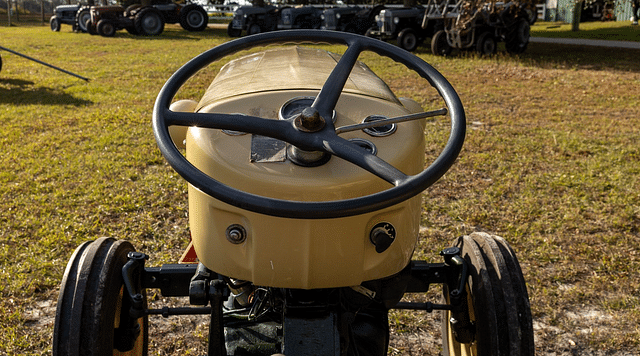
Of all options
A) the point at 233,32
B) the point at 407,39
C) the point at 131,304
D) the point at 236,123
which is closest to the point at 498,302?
the point at 236,123

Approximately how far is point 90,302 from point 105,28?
18.9m

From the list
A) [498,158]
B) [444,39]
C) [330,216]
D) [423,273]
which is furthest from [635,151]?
[444,39]

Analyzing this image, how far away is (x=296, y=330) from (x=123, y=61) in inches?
448

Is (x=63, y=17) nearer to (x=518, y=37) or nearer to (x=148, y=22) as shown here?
(x=148, y=22)

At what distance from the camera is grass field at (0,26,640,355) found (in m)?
2.73

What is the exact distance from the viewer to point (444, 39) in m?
12.6

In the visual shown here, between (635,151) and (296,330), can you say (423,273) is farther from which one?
(635,151)

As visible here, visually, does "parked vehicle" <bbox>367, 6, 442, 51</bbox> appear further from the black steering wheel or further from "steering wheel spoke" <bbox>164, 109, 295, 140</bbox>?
"steering wheel spoke" <bbox>164, 109, 295, 140</bbox>

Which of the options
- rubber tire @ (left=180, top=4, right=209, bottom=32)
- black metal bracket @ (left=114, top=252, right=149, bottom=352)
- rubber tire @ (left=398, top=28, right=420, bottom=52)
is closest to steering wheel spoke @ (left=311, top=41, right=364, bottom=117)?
Result: black metal bracket @ (left=114, top=252, right=149, bottom=352)

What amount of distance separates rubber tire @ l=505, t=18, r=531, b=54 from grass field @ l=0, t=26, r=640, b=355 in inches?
163

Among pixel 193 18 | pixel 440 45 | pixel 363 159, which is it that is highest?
pixel 193 18

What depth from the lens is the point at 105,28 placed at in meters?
18.9

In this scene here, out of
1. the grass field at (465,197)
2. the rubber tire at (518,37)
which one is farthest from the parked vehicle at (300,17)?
the grass field at (465,197)

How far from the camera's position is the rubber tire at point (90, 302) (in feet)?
5.37
